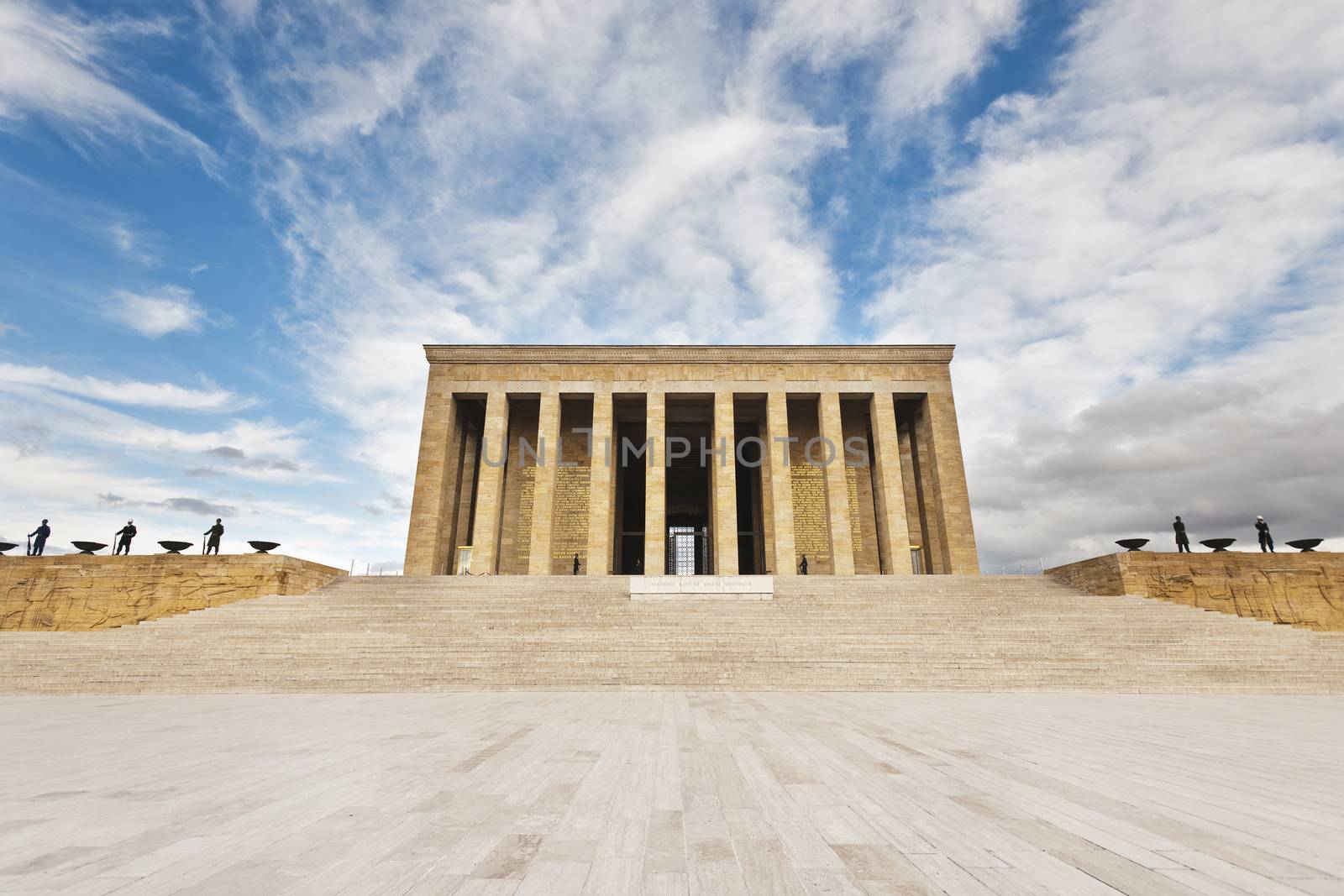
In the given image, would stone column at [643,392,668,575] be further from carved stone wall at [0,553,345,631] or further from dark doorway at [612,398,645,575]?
carved stone wall at [0,553,345,631]

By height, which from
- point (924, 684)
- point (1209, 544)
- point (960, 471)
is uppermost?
point (960, 471)

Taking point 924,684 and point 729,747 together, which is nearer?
point 729,747

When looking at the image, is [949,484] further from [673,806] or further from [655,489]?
[673,806]

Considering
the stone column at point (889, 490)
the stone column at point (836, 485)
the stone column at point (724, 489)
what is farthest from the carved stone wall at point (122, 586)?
the stone column at point (889, 490)

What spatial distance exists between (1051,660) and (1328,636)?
6.52m

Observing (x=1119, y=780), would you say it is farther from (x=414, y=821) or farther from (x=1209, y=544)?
(x=1209, y=544)

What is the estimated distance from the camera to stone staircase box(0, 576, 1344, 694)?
30.0ft

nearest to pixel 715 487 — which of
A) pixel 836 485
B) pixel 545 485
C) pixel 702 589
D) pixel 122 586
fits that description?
pixel 836 485

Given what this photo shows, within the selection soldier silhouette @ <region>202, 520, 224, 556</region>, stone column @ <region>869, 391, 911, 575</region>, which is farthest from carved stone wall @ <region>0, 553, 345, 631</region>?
stone column @ <region>869, 391, 911, 575</region>

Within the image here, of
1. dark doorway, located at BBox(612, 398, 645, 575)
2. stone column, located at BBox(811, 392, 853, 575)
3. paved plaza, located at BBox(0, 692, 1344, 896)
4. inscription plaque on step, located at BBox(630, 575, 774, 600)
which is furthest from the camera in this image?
dark doorway, located at BBox(612, 398, 645, 575)

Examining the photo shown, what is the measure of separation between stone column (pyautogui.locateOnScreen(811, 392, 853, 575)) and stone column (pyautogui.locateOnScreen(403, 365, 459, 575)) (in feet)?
49.0

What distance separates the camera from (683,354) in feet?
80.8

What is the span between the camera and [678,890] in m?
1.85

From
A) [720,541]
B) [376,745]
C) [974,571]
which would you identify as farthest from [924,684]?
[974,571]
